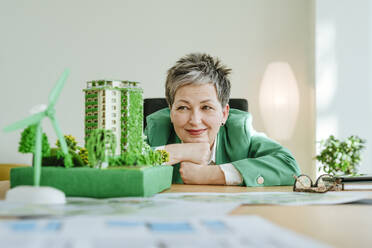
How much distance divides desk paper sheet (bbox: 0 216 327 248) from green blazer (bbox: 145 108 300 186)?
2.87 feet

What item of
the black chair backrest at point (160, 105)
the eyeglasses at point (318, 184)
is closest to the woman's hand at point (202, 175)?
the eyeglasses at point (318, 184)

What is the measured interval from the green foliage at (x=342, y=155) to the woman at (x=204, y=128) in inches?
60.8

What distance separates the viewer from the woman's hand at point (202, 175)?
131cm

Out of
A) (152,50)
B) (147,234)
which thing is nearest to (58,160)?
(147,234)

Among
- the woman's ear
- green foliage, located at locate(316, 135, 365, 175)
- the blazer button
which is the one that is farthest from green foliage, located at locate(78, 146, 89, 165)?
green foliage, located at locate(316, 135, 365, 175)

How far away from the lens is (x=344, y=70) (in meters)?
3.47

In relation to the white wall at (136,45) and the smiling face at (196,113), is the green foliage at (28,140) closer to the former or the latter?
the smiling face at (196,113)

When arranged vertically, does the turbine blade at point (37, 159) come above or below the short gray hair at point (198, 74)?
below

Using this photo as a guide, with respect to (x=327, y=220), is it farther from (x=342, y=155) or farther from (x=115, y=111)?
(x=342, y=155)

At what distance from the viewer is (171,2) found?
3.79 metres

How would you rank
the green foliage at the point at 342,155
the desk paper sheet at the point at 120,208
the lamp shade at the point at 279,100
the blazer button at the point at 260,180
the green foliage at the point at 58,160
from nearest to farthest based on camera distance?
the desk paper sheet at the point at 120,208, the green foliage at the point at 58,160, the blazer button at the point at 260,180, the green foliage at the point at 342,155, the lamp shade at the point at 279,100

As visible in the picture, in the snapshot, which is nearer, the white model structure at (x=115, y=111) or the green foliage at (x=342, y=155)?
the white model structure at (x=115, y=111)

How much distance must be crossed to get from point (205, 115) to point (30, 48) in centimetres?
267

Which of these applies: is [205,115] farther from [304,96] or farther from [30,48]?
[30,48]
